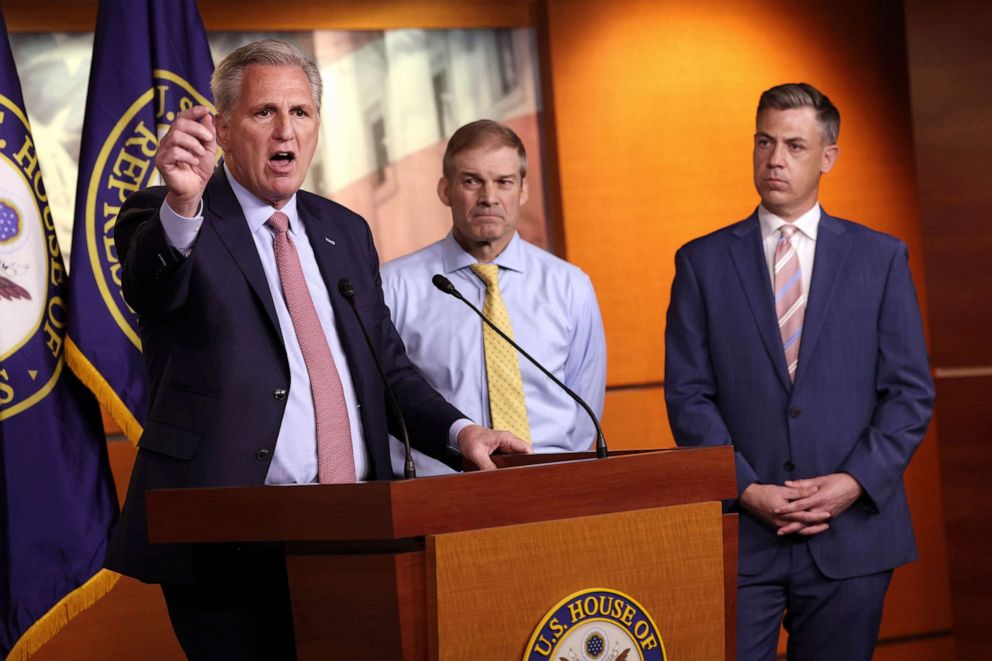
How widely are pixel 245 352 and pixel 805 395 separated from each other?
156 centimetres

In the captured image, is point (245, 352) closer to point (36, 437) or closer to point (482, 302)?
point (482, 302)

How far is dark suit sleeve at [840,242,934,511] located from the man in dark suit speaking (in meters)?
1.25

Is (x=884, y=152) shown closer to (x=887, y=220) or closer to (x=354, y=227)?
(x=887, y=220)

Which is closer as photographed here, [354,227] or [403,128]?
[354,227]

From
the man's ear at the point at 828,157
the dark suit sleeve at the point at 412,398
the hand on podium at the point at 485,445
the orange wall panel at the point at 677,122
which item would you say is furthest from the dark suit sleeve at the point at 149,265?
the orange wall panel at the point at 677,122

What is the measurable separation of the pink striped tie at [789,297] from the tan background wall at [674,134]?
1.44 m

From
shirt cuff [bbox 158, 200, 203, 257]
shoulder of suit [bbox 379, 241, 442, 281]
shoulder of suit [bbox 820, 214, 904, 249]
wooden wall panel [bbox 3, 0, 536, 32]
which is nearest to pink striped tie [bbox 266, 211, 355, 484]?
shirt cuff [bbox 158, 200, 203, 257]

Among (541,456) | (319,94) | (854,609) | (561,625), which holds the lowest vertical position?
(854,609)

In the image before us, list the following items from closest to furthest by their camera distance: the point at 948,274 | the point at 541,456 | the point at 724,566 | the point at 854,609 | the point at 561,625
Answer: the point at 561,625 → the point at 724,566 → the point at 541,456 → the point at 854,609 → the point at 948,274

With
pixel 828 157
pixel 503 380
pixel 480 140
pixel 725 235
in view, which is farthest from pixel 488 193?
pixel 828 157

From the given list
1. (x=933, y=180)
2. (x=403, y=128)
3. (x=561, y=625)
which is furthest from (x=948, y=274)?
(x=561, y=625)

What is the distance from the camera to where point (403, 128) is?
4559 mm

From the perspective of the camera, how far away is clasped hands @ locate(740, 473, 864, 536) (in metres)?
3.02

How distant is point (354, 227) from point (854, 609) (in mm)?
1579
